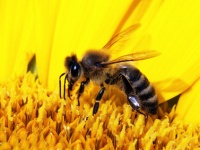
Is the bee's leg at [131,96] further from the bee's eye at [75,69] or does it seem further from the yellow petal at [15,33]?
the yellow petal at [15,33]

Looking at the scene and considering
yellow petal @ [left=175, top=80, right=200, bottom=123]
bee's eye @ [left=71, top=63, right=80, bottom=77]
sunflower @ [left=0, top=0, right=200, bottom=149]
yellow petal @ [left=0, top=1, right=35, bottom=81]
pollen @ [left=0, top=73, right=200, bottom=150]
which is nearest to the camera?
pollen @ [left=0, top=73, right=200, bottom=150]

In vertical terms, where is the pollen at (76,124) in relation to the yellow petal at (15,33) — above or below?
below

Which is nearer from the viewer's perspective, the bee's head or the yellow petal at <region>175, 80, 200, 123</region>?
the bee's head

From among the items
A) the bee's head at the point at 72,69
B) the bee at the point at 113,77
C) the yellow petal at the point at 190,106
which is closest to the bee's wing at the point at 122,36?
the bee at the point at 113,77

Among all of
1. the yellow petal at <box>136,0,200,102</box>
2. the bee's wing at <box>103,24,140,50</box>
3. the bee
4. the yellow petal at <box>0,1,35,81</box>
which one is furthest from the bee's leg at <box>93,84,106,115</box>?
the yellow petal at <box>0,1,35,81</box>

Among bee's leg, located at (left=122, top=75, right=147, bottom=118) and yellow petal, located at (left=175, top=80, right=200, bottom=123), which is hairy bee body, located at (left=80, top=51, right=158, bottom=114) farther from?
yellow petal, located at (left=175, top=80, right=200, bottom=123)

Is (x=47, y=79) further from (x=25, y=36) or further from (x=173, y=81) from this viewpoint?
(x=173, y=81)
